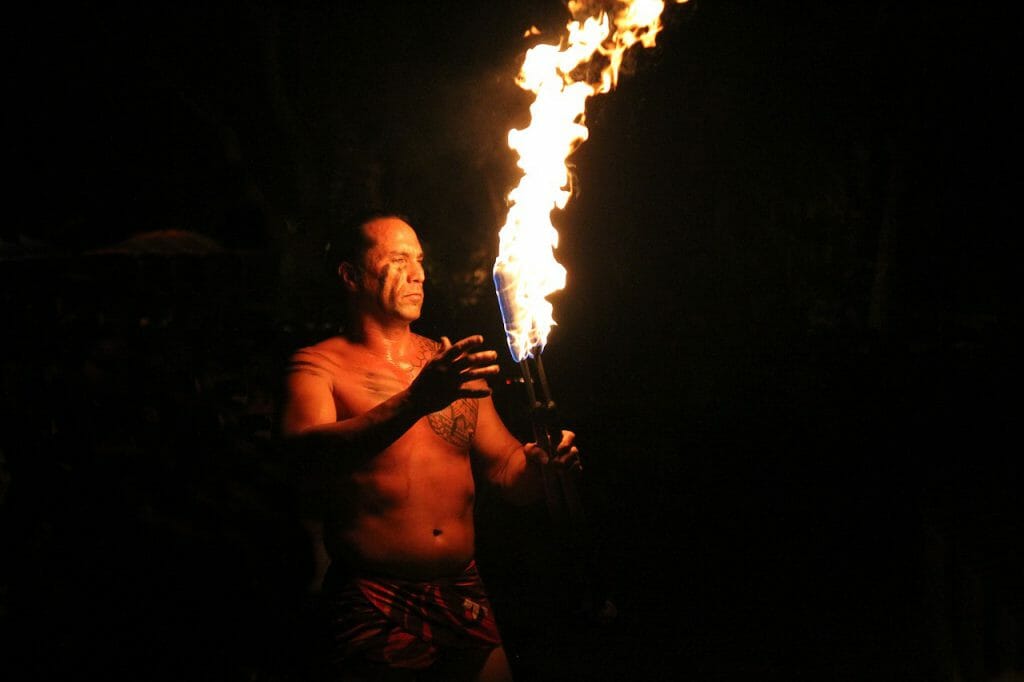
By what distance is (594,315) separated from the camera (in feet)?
16.0

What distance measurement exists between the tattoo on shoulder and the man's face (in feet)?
1.48

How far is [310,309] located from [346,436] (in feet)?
6.15

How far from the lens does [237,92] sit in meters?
4.95

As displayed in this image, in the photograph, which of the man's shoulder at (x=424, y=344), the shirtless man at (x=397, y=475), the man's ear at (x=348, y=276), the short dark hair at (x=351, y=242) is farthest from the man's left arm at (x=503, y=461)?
the short dark hair at (x=351, y=242)

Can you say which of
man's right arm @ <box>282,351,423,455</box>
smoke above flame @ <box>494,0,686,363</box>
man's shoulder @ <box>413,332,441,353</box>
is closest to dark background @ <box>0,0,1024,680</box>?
smoke above flame @ <box>494,0,686,363</box>

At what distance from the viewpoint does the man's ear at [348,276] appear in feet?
11.8

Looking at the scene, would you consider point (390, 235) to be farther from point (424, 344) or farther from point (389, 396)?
point (389, 396)

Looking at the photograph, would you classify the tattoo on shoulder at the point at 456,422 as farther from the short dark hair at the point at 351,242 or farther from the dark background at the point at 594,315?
the dark background at the point at 594,315

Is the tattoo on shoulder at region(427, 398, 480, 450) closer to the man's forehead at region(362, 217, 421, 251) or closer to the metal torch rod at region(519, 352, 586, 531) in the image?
the metal torch rod at region(519, 352, 586, 531)

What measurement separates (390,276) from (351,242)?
282mm

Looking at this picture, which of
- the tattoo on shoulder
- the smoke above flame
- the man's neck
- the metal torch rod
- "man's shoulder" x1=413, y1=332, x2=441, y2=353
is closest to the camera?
the metal torch rod

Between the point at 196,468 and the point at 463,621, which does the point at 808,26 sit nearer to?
the point at 463,621

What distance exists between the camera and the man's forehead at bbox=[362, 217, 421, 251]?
142 inches

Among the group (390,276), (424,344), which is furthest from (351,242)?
(424,344)
